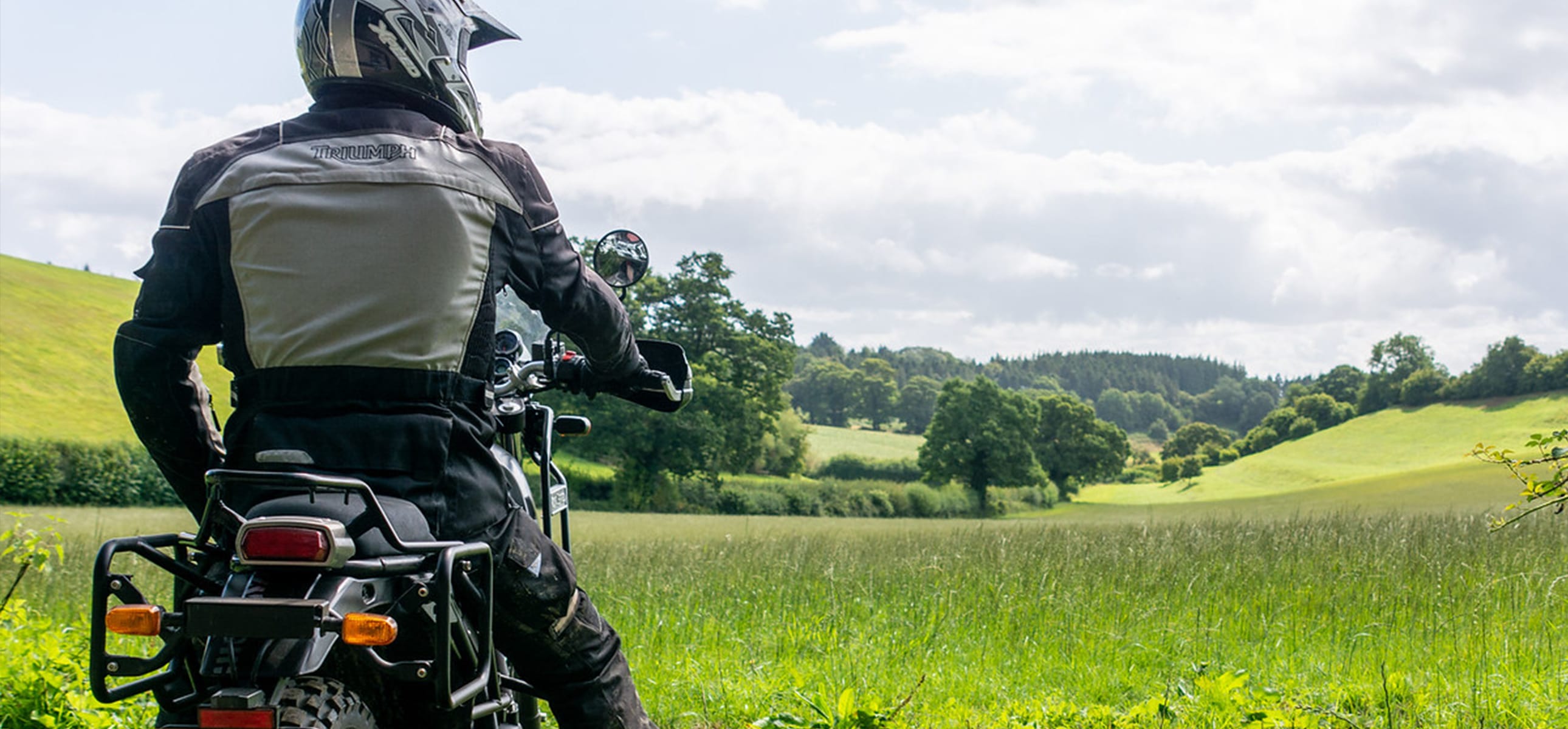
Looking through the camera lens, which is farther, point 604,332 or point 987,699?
point 987,699

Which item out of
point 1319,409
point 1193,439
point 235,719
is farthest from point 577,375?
point 1193,439

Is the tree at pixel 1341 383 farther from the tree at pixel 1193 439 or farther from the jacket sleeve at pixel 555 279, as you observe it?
the jacket sleeve at pixel 555 279

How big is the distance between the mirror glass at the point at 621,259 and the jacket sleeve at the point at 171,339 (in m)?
1.04

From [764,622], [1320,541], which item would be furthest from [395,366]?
[1320,541]

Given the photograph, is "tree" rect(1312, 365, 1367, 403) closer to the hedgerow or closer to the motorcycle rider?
the hedgerow

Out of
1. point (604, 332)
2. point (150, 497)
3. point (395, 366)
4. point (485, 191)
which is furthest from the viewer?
point (150, 497)

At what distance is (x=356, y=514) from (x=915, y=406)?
123 m

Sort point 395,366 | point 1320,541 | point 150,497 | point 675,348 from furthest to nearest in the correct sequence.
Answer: point 150,497 < point 1320,541 < point 675,348 < point 395,366

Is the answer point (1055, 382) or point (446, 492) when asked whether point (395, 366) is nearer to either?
point (446, 492)

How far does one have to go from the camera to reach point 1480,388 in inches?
3511

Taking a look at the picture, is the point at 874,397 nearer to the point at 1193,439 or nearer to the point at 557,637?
the point at 1193,439

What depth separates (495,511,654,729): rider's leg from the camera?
2334mm

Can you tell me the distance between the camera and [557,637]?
244cm

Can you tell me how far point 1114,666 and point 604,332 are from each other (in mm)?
3956
